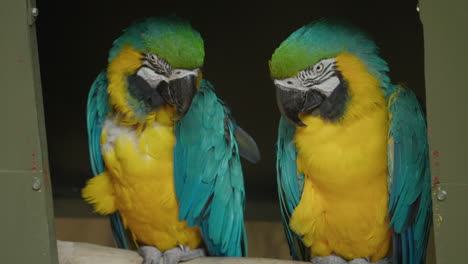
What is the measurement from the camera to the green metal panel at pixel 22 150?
Result: 168 cm

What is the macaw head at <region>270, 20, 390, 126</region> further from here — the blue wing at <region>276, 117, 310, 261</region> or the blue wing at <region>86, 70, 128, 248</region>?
the blue wing at <region>86, 70, 128, 248</region>

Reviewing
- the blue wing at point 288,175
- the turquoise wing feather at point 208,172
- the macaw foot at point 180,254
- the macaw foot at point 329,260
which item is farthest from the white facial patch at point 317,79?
the macaw foot at point 180,254

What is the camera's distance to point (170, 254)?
209cm

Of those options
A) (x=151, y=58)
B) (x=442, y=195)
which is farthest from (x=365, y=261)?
(x=151, y=58)

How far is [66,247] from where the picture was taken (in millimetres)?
2031

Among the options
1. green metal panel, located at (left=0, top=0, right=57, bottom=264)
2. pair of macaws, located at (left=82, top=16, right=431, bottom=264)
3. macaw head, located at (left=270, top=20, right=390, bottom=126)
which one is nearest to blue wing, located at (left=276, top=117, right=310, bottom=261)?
pair of macaws, located at (left=82, top=16, right=431, bottom=264)

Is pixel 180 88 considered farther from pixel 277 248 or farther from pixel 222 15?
pixel 277 248

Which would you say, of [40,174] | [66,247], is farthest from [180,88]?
[66,247]

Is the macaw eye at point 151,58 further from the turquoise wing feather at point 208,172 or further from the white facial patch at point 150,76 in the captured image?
the turquoise wing feather at point 208,172

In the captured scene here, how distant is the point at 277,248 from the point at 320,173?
100cm

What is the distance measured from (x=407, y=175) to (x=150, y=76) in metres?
0.87

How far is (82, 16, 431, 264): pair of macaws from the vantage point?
186 centimetres

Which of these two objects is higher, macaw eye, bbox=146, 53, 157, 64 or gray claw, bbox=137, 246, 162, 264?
macaw eye, bbox=146, 53, 157, 64

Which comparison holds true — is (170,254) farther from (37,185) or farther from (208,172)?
(37,185)
